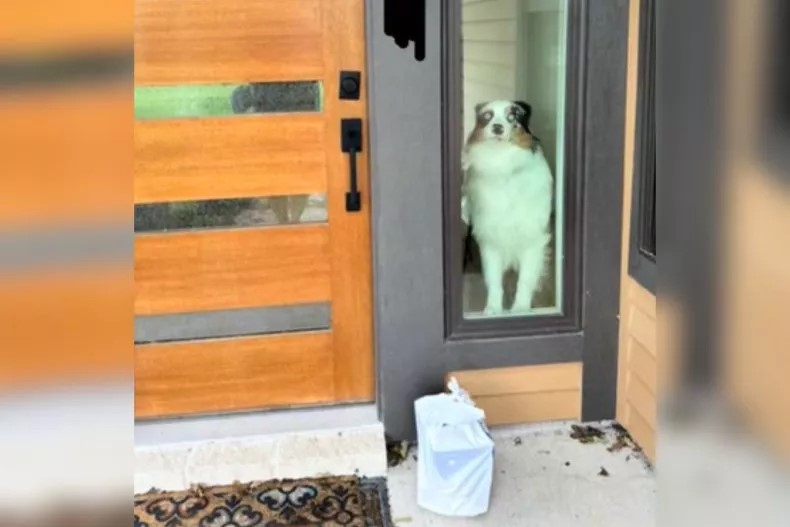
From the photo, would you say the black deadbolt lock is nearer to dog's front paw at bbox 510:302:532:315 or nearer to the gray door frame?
the gray door frame

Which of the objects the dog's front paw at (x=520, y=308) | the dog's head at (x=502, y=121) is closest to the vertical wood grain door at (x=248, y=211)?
the dog's head at (x=502, y=121)

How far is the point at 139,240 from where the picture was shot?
2.67 metres

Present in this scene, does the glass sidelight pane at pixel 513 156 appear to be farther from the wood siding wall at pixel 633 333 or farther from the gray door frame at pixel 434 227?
the wood siding wall at pixel 633 333

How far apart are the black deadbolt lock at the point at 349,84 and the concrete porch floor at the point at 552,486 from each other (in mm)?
1184

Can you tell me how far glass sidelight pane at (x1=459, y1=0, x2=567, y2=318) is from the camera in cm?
263

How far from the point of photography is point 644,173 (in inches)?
101

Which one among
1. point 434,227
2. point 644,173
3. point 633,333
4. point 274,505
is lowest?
point 274,505

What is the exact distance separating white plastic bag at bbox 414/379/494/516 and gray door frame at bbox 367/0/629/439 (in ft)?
1.08

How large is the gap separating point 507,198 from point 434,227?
0.28 m

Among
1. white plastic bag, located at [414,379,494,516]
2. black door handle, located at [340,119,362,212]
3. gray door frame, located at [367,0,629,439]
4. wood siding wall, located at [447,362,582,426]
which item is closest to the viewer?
white plastic bag, located at [414,379,494,516]

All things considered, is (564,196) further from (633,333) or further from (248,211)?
(248,211)

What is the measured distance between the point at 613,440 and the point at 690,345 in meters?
2.46

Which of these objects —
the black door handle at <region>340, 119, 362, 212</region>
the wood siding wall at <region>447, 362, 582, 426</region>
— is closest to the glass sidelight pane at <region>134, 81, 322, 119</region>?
the black door handle at <region>340, 119, 362, 212</region>

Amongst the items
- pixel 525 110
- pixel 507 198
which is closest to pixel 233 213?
pixel 507 198
